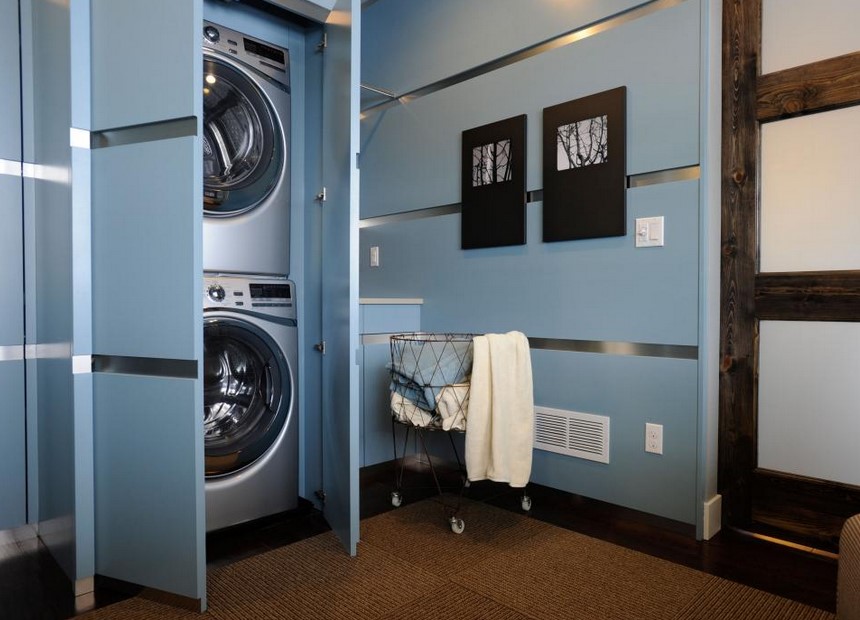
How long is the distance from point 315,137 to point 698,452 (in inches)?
76.7

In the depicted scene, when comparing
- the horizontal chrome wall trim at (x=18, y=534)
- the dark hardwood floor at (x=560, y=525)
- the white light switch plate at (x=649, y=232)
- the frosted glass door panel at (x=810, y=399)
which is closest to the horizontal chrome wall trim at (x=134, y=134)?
the dark hardwood floor at (x=560, y=525)

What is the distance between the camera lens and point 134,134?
5.65ft

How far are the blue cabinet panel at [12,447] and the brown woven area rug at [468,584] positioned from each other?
2.61 ft

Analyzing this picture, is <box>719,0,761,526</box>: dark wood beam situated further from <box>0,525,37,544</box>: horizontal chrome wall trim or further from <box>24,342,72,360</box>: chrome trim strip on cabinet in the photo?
<box>0,525,37,544</box>: horizontal chrome wall trim

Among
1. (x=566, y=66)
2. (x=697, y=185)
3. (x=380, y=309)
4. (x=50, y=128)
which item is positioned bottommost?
(x=380, y=309)

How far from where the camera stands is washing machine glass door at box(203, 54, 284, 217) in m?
2.14

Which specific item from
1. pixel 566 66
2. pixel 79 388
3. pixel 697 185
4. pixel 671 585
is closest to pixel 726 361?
pixel 697 185

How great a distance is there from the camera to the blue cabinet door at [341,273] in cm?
202

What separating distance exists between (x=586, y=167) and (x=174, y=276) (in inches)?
67.0

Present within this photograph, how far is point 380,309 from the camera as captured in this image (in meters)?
2.98

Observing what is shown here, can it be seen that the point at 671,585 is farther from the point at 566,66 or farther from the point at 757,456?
the point at 566,66

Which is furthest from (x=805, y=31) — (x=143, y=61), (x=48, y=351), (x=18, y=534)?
(x=18, y=534)

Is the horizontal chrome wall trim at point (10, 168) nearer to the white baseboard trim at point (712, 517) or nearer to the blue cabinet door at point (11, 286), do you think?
the blue cabinet door at point (11, 286)

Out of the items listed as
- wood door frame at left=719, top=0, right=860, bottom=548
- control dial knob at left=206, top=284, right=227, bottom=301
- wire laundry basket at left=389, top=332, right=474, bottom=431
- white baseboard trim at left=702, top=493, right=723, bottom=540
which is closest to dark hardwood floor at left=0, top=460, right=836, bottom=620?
white baseboard trim at left=702, top=493, right=723, bottom=540
